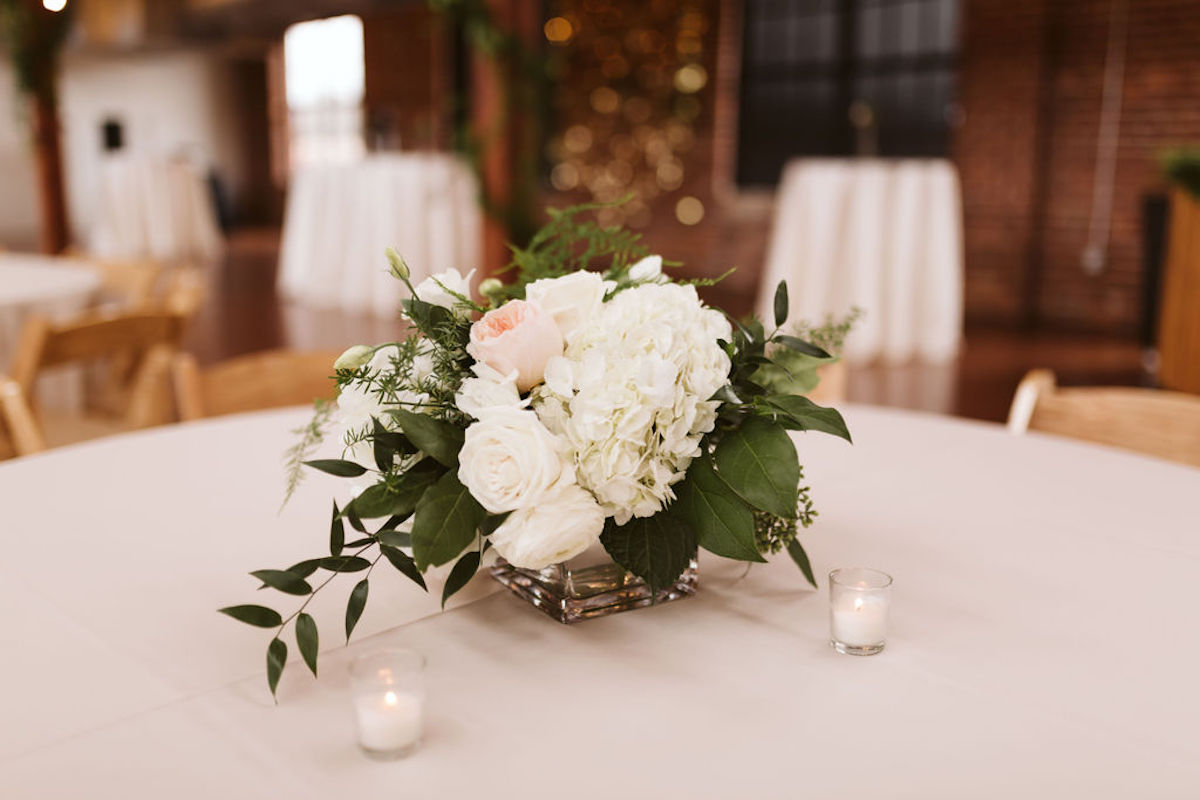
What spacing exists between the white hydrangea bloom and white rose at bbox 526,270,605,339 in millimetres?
17

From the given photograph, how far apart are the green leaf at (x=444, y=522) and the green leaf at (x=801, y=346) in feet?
1.07

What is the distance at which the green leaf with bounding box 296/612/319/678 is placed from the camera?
84cm

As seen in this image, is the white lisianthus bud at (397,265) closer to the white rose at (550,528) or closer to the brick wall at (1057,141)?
the white rose at (550,528)

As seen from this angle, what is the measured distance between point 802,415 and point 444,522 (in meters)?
0.32

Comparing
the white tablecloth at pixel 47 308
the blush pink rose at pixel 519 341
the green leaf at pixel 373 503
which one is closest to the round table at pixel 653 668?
the green leaf at pixel 373 503

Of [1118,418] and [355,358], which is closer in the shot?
[355,358]

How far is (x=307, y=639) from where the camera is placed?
85 centimetres

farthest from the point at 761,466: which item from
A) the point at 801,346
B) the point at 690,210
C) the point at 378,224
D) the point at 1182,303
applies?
the point at 690,210

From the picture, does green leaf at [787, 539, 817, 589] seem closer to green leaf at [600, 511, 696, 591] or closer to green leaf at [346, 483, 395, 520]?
green leaf at [600, 511, 696, 591]

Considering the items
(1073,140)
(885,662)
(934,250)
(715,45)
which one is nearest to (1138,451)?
(885,662)

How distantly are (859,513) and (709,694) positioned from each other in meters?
0.49

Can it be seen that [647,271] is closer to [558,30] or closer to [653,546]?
[653,546]

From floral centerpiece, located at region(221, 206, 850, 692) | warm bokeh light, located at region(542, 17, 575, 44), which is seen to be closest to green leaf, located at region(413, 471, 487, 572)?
floral centerpiece, located at region(221, 206, 850, 692)

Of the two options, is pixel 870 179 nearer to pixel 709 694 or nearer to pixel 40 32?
pixel 709 694
